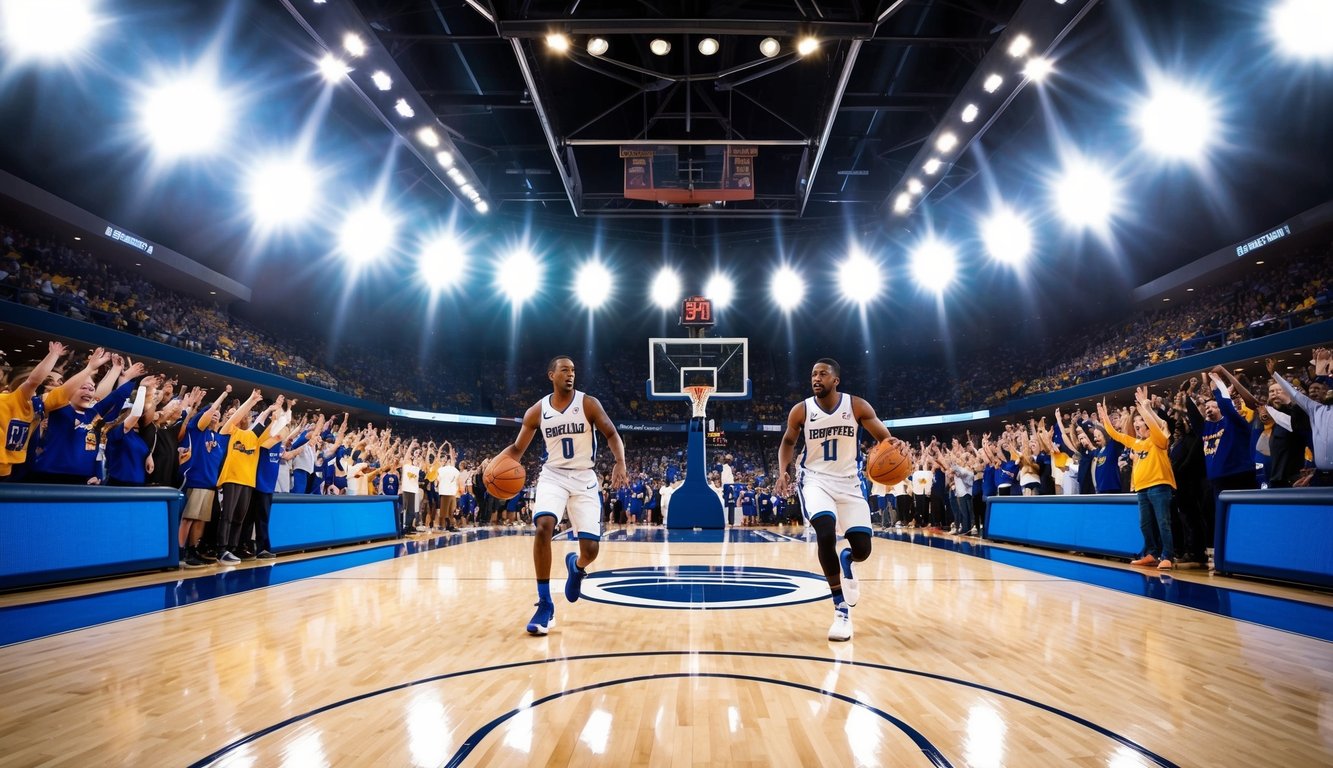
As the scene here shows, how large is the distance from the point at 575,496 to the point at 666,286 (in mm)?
24107

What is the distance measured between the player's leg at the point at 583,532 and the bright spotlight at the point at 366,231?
19306 mm

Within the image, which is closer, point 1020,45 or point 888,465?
point 888,465

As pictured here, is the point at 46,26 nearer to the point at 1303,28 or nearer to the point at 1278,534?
the point at 1278,534

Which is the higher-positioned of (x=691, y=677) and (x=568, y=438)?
(x=568, y=438)

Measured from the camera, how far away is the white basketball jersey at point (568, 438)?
17.8ft

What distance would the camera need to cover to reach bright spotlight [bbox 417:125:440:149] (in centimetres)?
1391

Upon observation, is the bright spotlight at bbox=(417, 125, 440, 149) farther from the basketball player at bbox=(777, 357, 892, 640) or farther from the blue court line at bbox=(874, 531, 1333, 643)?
the blue court line at bbox=(874, 531, 1333, 643)

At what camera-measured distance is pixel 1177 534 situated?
938 cm

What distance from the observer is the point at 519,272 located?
91.0 ft

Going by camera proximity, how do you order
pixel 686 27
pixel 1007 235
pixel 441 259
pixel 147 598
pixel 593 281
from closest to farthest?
pixel 147 598 → pixel 686 27 → pixel 1007 235 → pixel 441 259 → pixel 593 281

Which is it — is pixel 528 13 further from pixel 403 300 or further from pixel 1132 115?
pixel 403 300

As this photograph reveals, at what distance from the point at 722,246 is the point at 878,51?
13.4m

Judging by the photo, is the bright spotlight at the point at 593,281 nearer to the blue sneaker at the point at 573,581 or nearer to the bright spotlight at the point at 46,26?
the bright spotlight at the point at 46,26

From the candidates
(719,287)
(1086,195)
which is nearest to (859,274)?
(719,287)
